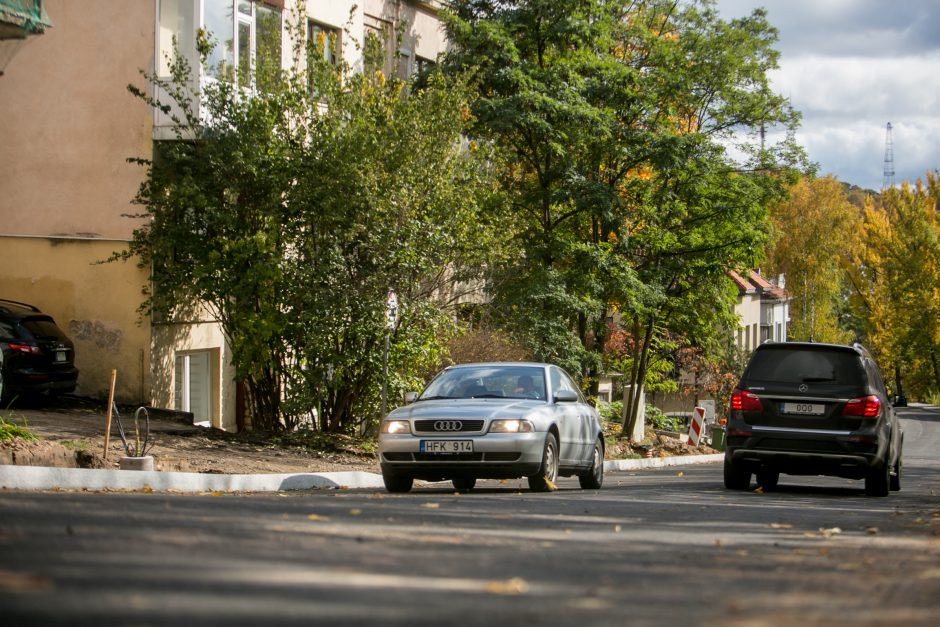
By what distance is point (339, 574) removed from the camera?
634 cm

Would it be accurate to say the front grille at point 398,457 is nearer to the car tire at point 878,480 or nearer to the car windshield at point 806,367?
the car windshield at point 806,367

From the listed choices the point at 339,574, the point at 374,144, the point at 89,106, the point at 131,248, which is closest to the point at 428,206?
the point at 374,144

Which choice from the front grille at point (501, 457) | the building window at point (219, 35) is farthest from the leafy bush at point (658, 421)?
the front grille at point (501, 457)

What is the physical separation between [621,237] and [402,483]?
2038 centimetres

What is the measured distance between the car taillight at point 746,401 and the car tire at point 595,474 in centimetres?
178

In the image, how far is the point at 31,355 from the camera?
20.7 m

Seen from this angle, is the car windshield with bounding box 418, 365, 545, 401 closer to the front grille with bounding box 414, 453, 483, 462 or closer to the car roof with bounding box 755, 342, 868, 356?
the front grille with bounding box 414, 453, 483, 462

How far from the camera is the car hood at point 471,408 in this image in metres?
14.6

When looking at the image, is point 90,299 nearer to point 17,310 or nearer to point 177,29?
point 17,310

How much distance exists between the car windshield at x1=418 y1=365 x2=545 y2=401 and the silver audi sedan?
0.01 meters

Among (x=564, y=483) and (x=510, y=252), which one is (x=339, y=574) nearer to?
(x=564, y=483)

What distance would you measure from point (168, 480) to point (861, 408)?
25.8 ft

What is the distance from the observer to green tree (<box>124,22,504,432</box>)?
21.1 metres

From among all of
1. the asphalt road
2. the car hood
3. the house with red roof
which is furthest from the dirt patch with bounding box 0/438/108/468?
the house with red roof
